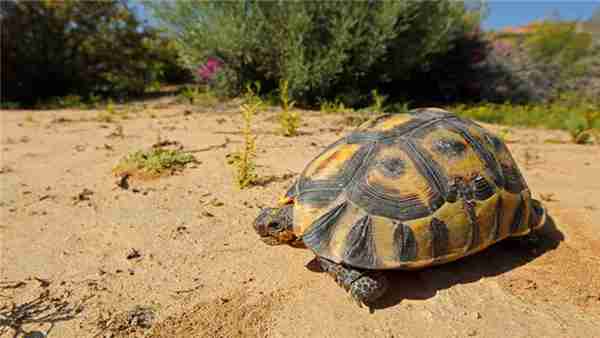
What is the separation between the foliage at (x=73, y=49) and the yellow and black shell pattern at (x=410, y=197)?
29.7 ft

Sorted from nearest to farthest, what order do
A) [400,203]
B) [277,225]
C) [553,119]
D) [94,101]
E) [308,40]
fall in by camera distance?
[400,203] → [277,225] → [553,119] → [308,40] → [94,101]

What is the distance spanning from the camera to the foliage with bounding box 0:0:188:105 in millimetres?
8898

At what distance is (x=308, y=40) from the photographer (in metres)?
6.77

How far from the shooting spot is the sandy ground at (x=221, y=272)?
→ 5.90ft

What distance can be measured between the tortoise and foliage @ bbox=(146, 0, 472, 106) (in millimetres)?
4650

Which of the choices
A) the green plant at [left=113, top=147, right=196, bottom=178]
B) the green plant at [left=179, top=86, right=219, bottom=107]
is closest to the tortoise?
the green plant at [left=113, top=147, right=196, bottom=178]

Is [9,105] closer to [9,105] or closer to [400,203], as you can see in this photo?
[9,105]

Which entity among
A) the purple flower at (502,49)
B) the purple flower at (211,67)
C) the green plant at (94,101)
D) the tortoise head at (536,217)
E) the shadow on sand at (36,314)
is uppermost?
the purple flower at (502,49)

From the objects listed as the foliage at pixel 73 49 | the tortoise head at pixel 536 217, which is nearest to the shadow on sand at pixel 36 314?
the tortoise head at pixel 536 217

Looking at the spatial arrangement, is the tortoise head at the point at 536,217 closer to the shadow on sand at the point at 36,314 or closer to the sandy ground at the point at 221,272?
the sandy ground at the point at 221,272

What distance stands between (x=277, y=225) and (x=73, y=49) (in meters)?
9.41

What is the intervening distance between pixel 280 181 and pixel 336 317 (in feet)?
4.95

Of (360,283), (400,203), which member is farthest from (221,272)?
(400,203)

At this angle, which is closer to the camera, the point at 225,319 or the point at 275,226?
the point at 225,319
